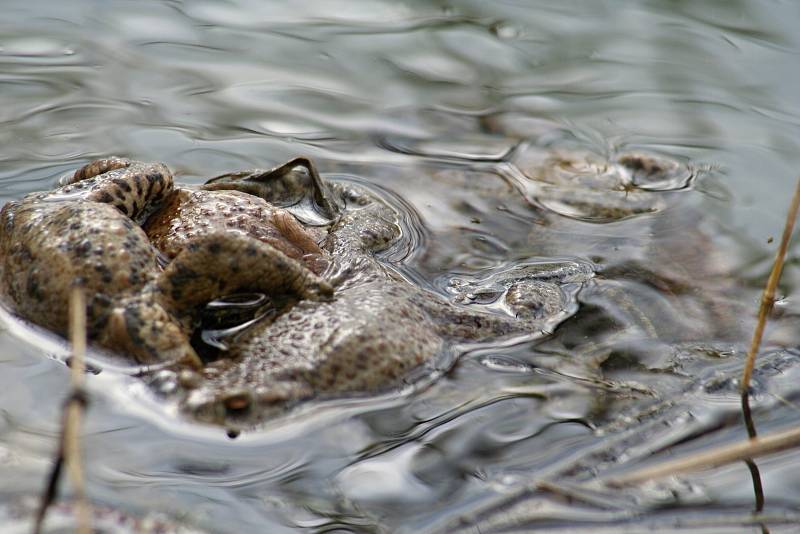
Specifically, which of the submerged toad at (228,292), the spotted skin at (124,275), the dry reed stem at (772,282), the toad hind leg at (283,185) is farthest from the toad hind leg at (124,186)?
the dry reed stem at (772,282)

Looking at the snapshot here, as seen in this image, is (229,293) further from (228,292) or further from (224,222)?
(224,222)

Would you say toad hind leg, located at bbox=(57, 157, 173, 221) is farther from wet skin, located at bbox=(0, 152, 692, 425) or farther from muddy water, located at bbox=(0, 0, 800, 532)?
muddy water, located at bbox=(0, 0, 800, 532)

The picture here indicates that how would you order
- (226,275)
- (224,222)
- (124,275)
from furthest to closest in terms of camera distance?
(224,222) < (226,275) < (124,275)

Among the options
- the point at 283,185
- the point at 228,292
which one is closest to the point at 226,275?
the point at 228,292

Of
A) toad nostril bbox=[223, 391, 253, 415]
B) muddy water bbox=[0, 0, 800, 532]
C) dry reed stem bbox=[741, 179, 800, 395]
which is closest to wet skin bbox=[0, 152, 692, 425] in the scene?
toad nostril bbox=[223, 391, 253, 415]

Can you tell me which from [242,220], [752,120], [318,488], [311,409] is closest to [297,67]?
[242,220]

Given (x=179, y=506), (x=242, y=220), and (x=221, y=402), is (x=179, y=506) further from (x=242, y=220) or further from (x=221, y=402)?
(x=242, y=220)
